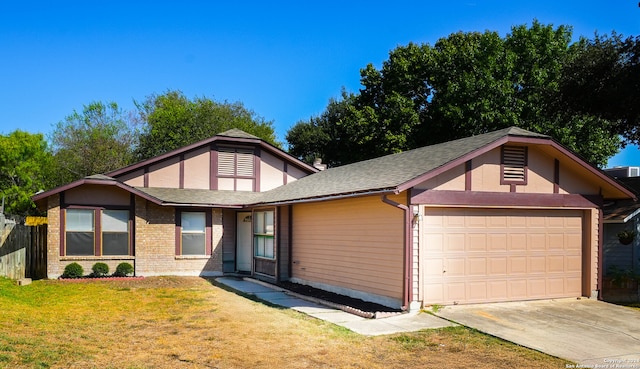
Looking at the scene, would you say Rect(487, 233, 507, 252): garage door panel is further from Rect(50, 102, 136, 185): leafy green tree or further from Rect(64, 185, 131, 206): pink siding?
Rect(50, 102, 136, 185): leafy green tree

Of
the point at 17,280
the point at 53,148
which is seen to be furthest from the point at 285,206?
the point at 53,148

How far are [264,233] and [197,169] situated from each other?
4.34 meters

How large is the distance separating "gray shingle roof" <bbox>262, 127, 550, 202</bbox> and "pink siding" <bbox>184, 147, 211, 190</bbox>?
12.0 feet

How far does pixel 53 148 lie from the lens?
46062 millimetres

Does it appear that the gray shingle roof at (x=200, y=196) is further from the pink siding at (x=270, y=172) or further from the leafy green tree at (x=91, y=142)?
the leafy green tree at (x=91, y=142)

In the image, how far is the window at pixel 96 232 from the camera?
60.6 feet

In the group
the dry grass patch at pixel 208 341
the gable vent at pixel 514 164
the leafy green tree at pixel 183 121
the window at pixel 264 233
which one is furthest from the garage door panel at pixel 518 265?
the leafy green tree at pixel 183 121

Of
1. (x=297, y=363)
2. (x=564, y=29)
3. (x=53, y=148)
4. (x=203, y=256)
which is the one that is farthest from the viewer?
(x=53, y=148)

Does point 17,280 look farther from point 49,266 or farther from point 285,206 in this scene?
point 285,206

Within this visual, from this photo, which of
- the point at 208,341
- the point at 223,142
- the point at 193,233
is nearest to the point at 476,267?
the point at 208,341

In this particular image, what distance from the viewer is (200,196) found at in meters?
20.4

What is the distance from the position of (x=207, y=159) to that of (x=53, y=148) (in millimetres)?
30366

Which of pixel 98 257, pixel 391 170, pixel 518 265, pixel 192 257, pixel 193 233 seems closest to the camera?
pixel 518 265

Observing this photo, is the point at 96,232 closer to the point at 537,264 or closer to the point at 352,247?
the point at 352,247
